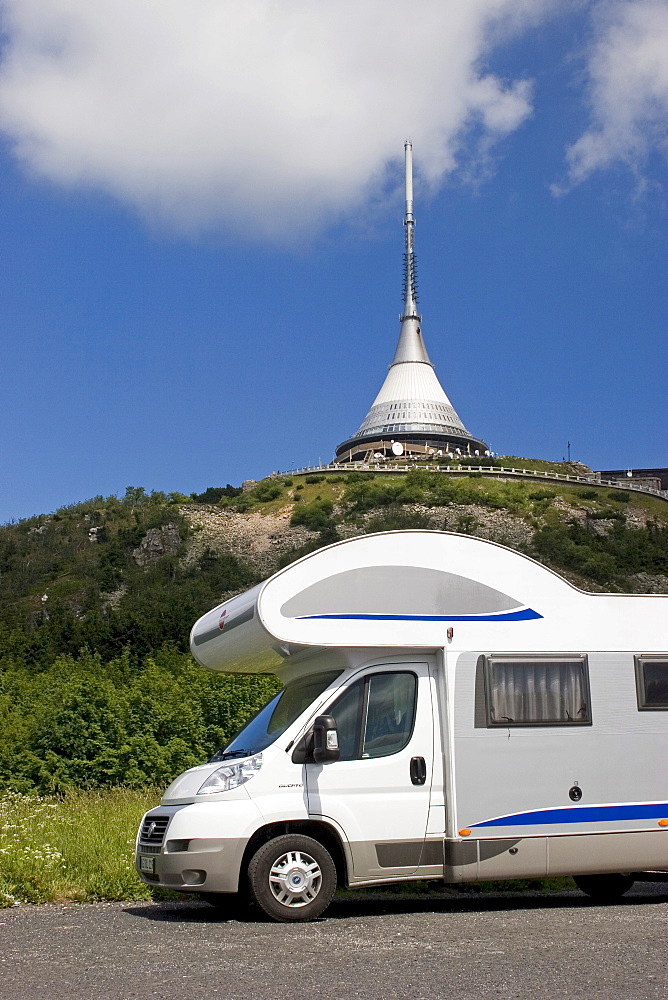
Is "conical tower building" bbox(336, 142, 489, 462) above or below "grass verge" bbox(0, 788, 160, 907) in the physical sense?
above

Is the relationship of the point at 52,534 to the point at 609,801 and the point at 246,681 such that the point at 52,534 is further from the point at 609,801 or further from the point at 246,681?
the point at 609,801

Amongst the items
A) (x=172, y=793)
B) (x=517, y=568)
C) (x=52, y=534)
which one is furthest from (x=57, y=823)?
(x=52, y=534)

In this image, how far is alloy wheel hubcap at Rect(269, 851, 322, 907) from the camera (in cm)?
856

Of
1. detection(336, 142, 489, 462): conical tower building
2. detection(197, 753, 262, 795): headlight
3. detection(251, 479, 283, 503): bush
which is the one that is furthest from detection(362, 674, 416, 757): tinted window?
detection(336, 142, 489, 462): conical tower building

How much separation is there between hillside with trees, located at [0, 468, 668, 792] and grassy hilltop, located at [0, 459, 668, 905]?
0.59ft

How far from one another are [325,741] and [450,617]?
1552mm

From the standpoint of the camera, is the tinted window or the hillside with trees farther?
the hillside with trees

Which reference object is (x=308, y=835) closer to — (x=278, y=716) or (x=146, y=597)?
(x=278, y=716)

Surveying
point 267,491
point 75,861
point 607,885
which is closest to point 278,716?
point 75,861

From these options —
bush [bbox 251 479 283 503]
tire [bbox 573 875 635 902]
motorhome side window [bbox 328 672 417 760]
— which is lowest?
tire [bbox 573 875 635 902]

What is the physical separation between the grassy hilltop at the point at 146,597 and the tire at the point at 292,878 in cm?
182

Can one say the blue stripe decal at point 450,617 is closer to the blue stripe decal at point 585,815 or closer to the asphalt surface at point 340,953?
the blue stripe decal at point 585,815

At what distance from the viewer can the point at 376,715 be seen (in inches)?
363

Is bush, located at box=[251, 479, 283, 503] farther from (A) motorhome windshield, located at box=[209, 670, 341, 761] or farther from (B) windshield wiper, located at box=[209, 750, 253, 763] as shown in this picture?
(B) windshield wiper, located at box=[209, 750, 253, 763]
